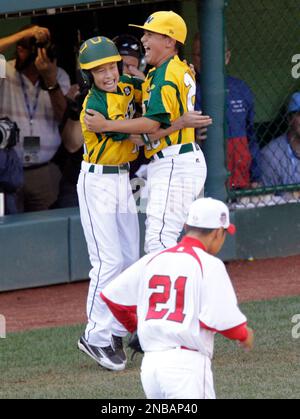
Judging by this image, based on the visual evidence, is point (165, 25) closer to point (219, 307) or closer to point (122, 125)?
point (122, 125)

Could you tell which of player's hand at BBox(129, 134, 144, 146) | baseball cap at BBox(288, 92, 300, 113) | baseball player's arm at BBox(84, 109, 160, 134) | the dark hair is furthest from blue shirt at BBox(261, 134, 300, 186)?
baseball player's arm at BBox(84, 109, 160, 134)

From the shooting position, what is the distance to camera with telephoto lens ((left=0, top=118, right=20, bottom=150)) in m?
8.45

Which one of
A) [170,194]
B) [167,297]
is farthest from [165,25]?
[167,297]

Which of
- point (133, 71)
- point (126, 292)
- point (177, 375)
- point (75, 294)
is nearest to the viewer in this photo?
point (177, 375)

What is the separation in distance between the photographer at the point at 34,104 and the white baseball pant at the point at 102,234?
2.51 metres

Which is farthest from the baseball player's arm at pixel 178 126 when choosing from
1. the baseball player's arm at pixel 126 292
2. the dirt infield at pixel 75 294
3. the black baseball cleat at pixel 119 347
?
the baseball player's arm at pixel 126 292

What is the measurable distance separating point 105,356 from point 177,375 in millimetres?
1990

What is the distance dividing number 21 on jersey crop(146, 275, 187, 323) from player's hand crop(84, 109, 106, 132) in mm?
1906

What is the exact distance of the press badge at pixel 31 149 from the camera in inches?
358

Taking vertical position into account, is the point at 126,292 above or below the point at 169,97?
below

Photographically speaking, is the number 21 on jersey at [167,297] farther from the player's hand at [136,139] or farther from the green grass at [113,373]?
the player's hand at [136,139]

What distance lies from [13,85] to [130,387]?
361 centimetres

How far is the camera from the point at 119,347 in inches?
259
